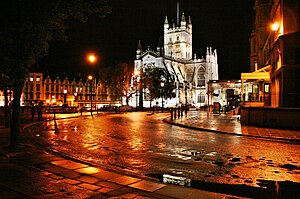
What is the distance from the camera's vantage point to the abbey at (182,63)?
11469cm

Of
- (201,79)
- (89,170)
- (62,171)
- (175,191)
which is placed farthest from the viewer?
(201,79)

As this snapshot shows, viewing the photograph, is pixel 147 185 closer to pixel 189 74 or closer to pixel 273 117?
pixel 273 117

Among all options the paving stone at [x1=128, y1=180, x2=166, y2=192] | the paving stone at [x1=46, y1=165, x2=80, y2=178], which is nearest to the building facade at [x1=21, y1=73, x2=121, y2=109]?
the paving stone at [x1=46, y1=165, x2=80, y2=178]

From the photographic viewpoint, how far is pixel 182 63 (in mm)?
130250

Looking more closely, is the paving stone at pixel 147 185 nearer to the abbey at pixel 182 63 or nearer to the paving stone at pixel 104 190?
the paving stone at pixel 104 190

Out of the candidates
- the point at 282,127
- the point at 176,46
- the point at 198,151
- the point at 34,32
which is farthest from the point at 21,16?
the point at 176,46

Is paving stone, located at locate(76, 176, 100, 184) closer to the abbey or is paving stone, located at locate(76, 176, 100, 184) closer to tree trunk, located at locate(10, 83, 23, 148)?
tree trunk, located at locate(10, 83, 23, 148)

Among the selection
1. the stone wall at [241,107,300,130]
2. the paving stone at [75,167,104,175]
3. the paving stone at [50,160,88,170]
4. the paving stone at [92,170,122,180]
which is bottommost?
the paving stone at [92,170,122,180]

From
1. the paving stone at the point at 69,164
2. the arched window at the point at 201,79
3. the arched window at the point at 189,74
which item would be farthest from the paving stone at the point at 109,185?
the arched window at the point at 189,74

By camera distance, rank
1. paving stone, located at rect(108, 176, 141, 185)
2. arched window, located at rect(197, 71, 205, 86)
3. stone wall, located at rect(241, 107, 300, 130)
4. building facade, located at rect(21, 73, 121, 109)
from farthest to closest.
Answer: arched window, located at rect(197, 71, 205, 86)
building facade, located at rect(21, 73, 121, 109)
stone wall, located at rect(241, 107, 300, 130)
paving stone, located at rect(108, 176, 141, 185)

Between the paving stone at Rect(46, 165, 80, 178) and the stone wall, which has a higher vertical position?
the stone wall

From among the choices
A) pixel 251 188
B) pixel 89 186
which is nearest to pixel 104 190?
pixel 89 186

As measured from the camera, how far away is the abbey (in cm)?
11469

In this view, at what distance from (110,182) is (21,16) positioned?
5837 mm
